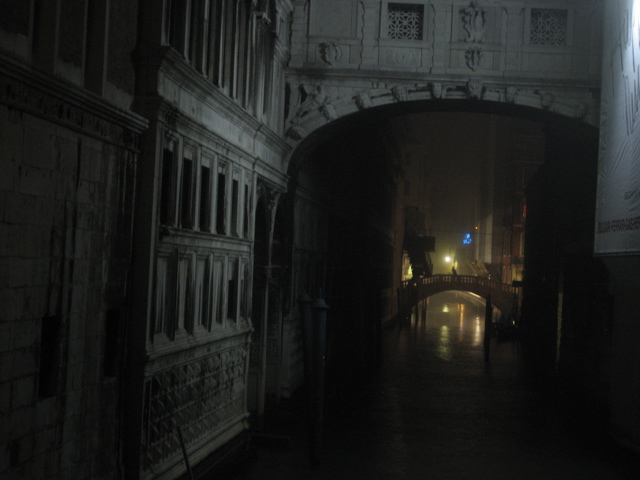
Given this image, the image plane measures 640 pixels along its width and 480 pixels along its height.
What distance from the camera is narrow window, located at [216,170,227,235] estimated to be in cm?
1130

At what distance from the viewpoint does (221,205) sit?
11.4 m

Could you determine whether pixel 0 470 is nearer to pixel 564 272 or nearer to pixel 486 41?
pixel 486 41

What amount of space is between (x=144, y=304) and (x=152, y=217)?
0.91 meters

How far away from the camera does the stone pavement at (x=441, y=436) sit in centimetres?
1250

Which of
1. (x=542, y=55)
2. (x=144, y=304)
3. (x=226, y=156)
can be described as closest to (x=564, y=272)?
(x=542, y=55)

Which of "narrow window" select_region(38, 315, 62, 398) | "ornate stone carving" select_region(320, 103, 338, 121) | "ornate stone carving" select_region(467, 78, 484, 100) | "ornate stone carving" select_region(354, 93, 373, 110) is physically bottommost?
"narrow window" select_region(38, 315, 62, 398)

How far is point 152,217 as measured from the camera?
8539mm

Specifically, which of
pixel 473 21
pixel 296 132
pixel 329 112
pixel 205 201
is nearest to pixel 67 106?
pixel 205 201

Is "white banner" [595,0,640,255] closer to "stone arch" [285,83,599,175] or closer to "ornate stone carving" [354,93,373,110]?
"stone arch" [285,83,599,175]

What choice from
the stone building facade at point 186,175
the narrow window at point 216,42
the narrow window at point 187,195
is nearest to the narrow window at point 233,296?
the stone building facade at point 186,175

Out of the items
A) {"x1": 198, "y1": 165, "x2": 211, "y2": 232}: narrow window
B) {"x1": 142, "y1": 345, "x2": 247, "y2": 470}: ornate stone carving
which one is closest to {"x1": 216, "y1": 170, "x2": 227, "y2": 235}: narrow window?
{"x1": 198, "y1": 165, "x2": 211, "y2": 232}: narrow window

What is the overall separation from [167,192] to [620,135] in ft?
24.4

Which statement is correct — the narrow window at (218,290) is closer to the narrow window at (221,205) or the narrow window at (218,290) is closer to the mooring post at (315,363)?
the narrow window at (221,205)

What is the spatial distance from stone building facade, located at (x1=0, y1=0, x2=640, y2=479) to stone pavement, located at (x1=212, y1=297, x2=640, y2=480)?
0.87 meters
